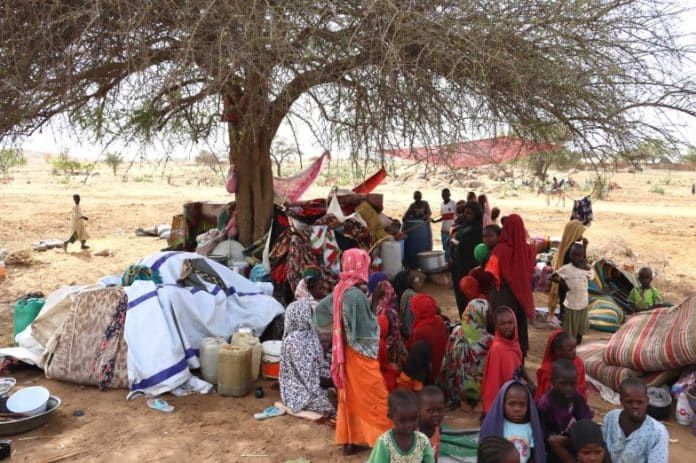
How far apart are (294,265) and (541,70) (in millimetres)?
3886

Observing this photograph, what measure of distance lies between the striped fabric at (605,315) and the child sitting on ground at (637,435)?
465 centimetres

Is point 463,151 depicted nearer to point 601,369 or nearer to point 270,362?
point 601,369

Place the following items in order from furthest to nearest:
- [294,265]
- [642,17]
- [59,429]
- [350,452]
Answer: [294,265], [642,17], [59,429], [350,452]

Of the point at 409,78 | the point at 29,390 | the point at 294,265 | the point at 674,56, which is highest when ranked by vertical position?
the point at 674,56

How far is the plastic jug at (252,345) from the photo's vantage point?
5.90 metres

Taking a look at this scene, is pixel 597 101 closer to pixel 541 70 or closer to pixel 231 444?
pixel 541 70

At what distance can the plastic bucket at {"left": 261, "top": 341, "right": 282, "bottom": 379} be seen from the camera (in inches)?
235

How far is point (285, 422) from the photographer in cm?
512

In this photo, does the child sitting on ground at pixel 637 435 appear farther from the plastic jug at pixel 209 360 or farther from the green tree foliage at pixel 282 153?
the plastic jug at pixel 209 360

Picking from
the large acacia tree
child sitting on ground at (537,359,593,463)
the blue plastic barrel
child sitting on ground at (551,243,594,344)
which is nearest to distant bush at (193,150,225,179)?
the large acacia tree

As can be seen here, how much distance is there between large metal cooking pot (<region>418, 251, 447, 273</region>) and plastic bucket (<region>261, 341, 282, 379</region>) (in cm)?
429

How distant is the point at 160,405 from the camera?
5.37m

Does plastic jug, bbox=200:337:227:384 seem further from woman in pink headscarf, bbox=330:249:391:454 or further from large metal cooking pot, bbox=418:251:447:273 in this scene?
large metal cooking pot, bbox=418:251:447:273

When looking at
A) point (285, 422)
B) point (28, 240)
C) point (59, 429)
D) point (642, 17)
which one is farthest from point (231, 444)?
point (28, 240)
